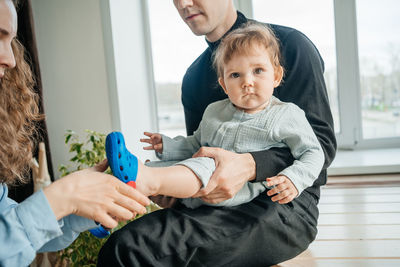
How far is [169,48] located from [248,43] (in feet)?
5.29

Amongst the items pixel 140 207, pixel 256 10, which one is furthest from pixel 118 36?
pixel 140 207

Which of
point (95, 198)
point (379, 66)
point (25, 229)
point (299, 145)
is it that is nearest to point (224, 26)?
point (299, 145)

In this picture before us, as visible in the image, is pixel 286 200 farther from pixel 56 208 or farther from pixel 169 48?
pixel 169 48

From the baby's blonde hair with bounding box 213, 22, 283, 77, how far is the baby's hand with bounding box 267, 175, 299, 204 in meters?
0.41

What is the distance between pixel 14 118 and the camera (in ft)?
4.27

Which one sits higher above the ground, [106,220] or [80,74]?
[80,74]

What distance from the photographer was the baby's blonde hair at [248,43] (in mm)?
1298

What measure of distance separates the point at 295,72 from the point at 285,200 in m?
0.49

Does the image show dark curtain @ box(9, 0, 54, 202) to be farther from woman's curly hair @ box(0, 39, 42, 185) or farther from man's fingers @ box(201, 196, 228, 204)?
man's fingers @ box(201, 196, 228, 204)

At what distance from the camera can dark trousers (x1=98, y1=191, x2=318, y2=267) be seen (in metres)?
1.09

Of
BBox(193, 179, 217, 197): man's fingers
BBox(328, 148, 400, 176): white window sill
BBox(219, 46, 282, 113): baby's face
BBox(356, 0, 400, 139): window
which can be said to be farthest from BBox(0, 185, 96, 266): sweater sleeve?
BBox(356, 0, 400, 139): window

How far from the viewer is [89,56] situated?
242cm

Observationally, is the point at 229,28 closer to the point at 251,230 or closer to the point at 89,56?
the point at 251,230

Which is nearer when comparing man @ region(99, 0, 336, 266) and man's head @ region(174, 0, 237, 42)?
man @ region(99, 0, 336, 266)
